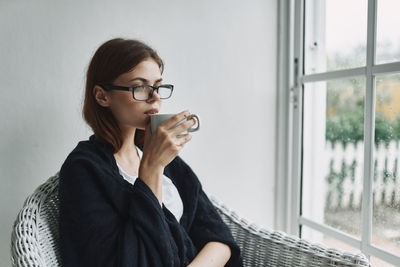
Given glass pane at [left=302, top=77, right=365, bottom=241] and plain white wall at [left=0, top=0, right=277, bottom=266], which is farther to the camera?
glass pane at [left=302, top=77, right=365, bottom=241]

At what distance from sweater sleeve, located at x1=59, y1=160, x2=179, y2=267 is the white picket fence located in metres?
0.86

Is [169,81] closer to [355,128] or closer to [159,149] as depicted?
[159,149]

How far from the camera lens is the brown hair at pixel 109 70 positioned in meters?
0.99

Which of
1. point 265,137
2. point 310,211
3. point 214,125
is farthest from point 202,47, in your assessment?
point 310,211

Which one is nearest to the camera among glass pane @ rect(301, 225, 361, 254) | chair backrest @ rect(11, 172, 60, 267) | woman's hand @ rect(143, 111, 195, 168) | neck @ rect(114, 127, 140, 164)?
chair backrest @ rect(11, 172, 60, 267)

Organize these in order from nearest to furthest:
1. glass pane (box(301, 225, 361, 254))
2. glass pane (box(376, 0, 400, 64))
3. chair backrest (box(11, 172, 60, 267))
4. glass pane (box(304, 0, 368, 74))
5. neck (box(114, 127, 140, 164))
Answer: chair backrest (box(11, 172, 60, 267)) < neck (box(114, 127, 140, 164)) < glass pane (box(376, 0, 400, 64)) < glass pane (box(304, 0, 368, 74)) < glass pane (box(301, 225, 361, 254))

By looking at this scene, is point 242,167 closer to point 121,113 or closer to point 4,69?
point 121,113

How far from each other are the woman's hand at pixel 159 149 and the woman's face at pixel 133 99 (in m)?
0.09

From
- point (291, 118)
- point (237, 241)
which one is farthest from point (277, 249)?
point (291, 118)

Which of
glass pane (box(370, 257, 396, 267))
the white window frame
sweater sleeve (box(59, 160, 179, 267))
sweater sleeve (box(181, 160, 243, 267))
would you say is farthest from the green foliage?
sweater sleeve (box(59, 160, 179, 267))

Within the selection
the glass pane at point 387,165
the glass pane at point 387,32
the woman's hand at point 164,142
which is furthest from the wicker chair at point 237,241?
the glass pane at point 387,32

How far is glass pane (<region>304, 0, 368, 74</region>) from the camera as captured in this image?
4.59 feet

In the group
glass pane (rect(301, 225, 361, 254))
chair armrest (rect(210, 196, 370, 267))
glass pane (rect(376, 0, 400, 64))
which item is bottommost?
glass pane (rect(301, 225, 361, 254))

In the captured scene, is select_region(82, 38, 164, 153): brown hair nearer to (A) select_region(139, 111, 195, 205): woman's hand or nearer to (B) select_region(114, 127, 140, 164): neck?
(B) select_region(114, 127, 140, 164): neck
